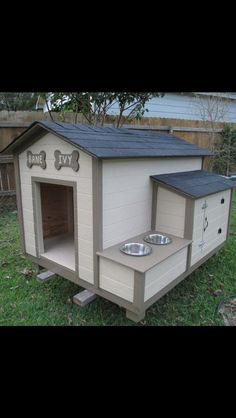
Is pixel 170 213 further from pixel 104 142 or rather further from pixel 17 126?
pixel 17 126

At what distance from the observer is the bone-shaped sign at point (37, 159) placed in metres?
3.15

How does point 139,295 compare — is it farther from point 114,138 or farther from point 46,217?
point 46,217

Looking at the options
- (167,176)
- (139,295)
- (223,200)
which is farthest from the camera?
(223,200)

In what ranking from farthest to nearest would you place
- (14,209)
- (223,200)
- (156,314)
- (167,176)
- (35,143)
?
(14,209) < (223,200) < (167,176) < (35,143) < (156,314)

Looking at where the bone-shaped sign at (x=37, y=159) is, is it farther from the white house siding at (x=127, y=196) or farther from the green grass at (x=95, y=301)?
the green grass at (x=95, y=301)

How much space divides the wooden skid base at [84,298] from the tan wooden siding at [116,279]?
0.87 ft

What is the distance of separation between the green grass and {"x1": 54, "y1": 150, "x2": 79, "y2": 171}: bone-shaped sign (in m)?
1.59

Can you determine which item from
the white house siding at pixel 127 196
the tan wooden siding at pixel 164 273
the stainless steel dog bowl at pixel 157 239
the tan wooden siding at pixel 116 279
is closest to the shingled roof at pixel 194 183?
the white house siding at pixel 127 196

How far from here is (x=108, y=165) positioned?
2.70 m

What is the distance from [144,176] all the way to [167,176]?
1.46 ft

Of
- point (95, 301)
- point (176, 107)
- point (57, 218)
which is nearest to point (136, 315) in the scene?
point (95, 301)

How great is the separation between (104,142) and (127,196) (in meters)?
0.64

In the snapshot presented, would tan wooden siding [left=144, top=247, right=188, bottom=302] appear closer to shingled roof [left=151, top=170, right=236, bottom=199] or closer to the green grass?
the green grass
